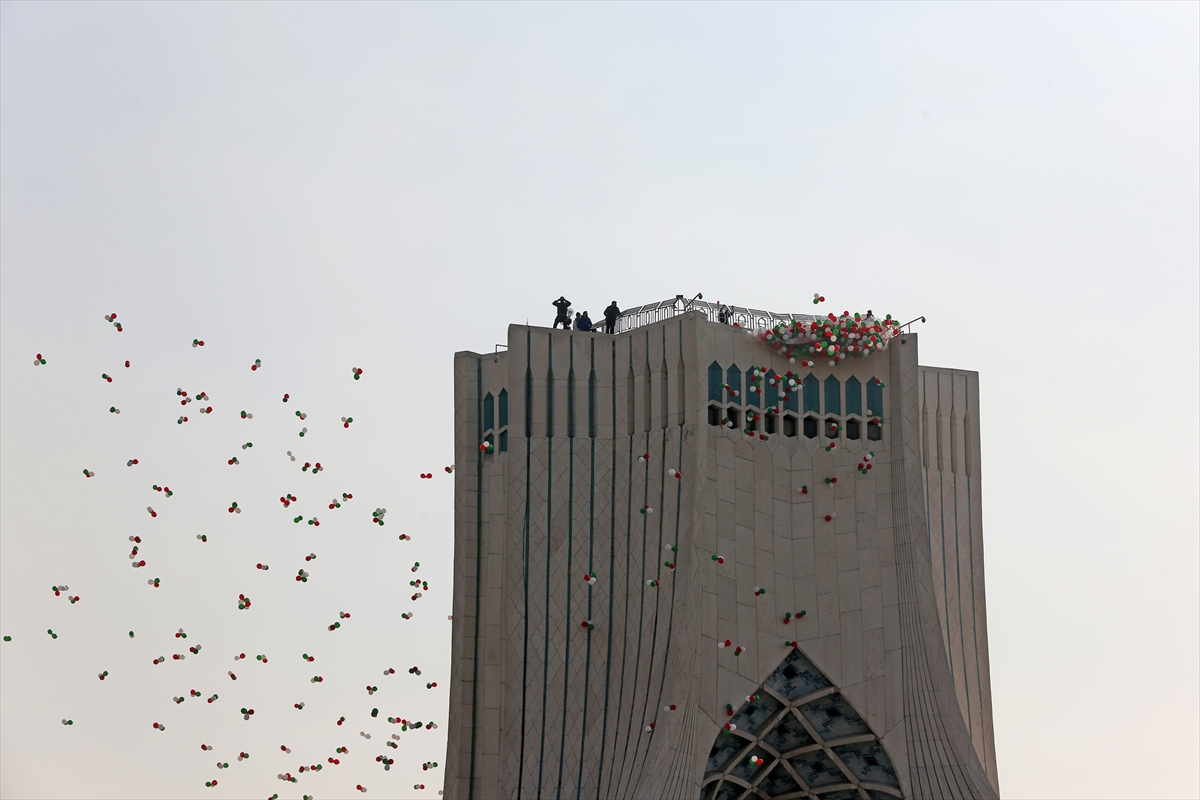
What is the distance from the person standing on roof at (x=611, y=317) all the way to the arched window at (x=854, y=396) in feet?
20.0

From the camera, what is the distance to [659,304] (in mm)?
51688

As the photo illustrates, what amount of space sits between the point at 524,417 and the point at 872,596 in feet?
31.9

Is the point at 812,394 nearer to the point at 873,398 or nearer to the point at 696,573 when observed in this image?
the point at 873,398

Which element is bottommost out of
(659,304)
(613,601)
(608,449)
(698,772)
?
(698,772)

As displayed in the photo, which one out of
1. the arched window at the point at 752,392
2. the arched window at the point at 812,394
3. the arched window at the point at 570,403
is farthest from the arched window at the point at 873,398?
the arched window at the point at 570,403

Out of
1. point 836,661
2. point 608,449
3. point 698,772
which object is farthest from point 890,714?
point 608,449

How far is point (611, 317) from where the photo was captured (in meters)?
52.2

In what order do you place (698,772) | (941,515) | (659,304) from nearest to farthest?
(698,772)
(659,304)
(941,515)

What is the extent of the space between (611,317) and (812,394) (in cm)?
546

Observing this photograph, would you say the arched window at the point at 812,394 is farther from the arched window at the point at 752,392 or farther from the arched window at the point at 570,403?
the arched window at the point at 570,403

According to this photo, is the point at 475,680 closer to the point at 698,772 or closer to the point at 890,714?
the point at 698,772

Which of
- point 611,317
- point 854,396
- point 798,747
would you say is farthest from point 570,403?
point 798,747

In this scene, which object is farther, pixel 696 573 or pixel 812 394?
pixel 812 394

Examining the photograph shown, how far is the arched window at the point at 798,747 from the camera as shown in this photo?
1962 inches
